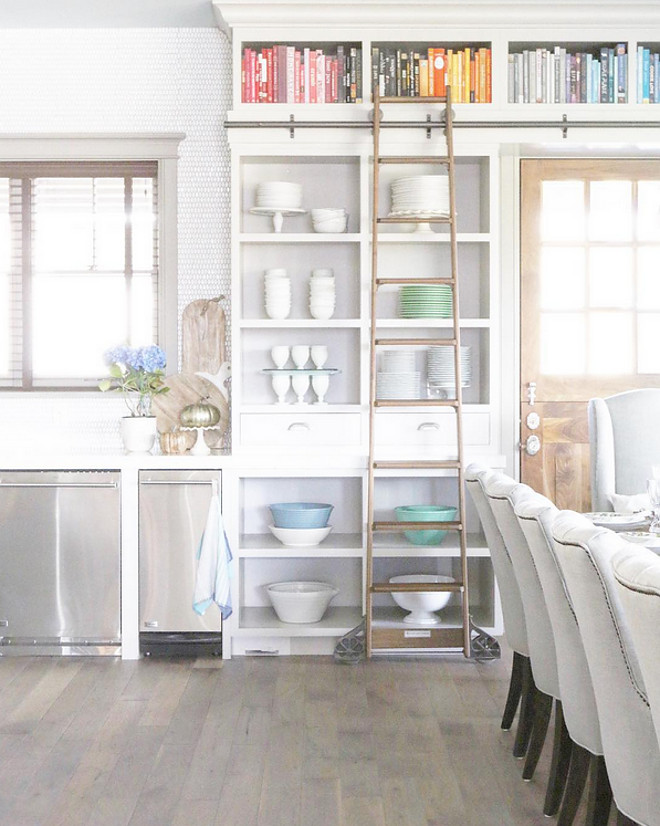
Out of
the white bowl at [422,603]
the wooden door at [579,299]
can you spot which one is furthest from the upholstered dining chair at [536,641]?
the wooden door at [579,299]

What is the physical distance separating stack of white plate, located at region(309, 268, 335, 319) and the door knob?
3.79ft

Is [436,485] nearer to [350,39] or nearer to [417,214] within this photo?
[417,214]

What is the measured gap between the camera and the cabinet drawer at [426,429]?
514 cm

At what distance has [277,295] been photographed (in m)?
5.12

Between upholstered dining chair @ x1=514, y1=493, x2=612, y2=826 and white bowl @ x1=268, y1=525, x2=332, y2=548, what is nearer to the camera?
upholstered dining chair @ x1=514, y1=493, x2=612, y2=826

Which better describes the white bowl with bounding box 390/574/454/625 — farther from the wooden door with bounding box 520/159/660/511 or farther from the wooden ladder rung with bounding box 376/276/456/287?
the wooden ladder rung with bounding box 376/276/456/287

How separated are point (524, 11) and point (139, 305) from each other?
2357mm

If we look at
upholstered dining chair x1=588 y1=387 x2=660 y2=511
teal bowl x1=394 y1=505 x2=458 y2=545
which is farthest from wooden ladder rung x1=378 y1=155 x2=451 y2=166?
teal bowl x1=394 y1=505 x2=458 y2=545

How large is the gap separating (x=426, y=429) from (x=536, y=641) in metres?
2.11

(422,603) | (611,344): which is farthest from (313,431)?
(611,344)

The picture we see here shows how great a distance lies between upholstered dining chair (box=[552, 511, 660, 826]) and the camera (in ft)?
6.76

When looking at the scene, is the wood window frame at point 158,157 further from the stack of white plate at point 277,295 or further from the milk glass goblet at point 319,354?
the milk glass goblet at point 319,354

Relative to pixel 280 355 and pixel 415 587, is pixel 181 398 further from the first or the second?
pixel 415 587

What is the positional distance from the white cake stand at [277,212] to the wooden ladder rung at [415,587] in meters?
1.76
